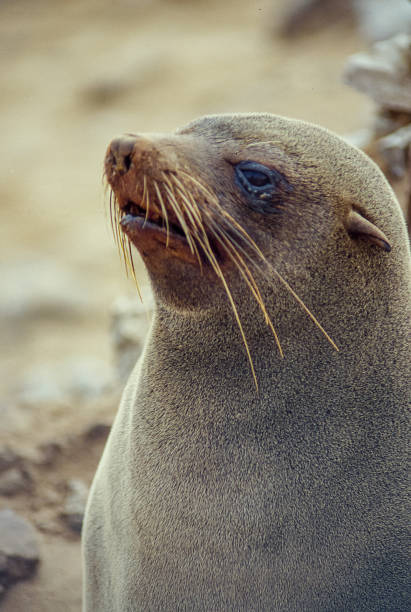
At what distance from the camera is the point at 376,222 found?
2.22 meters

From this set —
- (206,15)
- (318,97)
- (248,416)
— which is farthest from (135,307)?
(206,15)

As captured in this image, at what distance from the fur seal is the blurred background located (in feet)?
1.12

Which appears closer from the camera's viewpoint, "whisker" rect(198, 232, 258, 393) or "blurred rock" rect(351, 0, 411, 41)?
"whisker" rect(198, 232, 258, 393)

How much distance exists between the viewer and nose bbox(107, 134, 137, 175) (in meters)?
1.99

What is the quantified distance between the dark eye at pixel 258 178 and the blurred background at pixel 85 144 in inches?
16.8

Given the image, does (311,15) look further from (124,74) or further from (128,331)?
(128,331)

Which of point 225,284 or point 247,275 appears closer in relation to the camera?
point 225,284

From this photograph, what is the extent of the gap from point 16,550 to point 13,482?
2.11ft

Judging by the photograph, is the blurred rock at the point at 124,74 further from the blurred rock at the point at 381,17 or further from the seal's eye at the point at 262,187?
the seal's eye at the point at 262,187

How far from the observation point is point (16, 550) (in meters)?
3.13

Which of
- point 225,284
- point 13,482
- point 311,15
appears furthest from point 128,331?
point 311,15

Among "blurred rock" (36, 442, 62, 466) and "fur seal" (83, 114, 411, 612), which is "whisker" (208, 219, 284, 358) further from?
"blurred rock" (36, 442, 62, 466)

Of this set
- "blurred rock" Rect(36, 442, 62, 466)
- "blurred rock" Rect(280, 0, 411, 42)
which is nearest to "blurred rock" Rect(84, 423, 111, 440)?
"blurred rock" Rect(36, 442, 62, 466)

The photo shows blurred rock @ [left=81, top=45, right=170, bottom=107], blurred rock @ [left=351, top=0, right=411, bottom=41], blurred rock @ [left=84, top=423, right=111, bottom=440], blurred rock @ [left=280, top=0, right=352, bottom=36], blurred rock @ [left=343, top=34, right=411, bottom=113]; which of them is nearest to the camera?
blurred rock @ [left=84, top=423, right=111, bottom=440]
